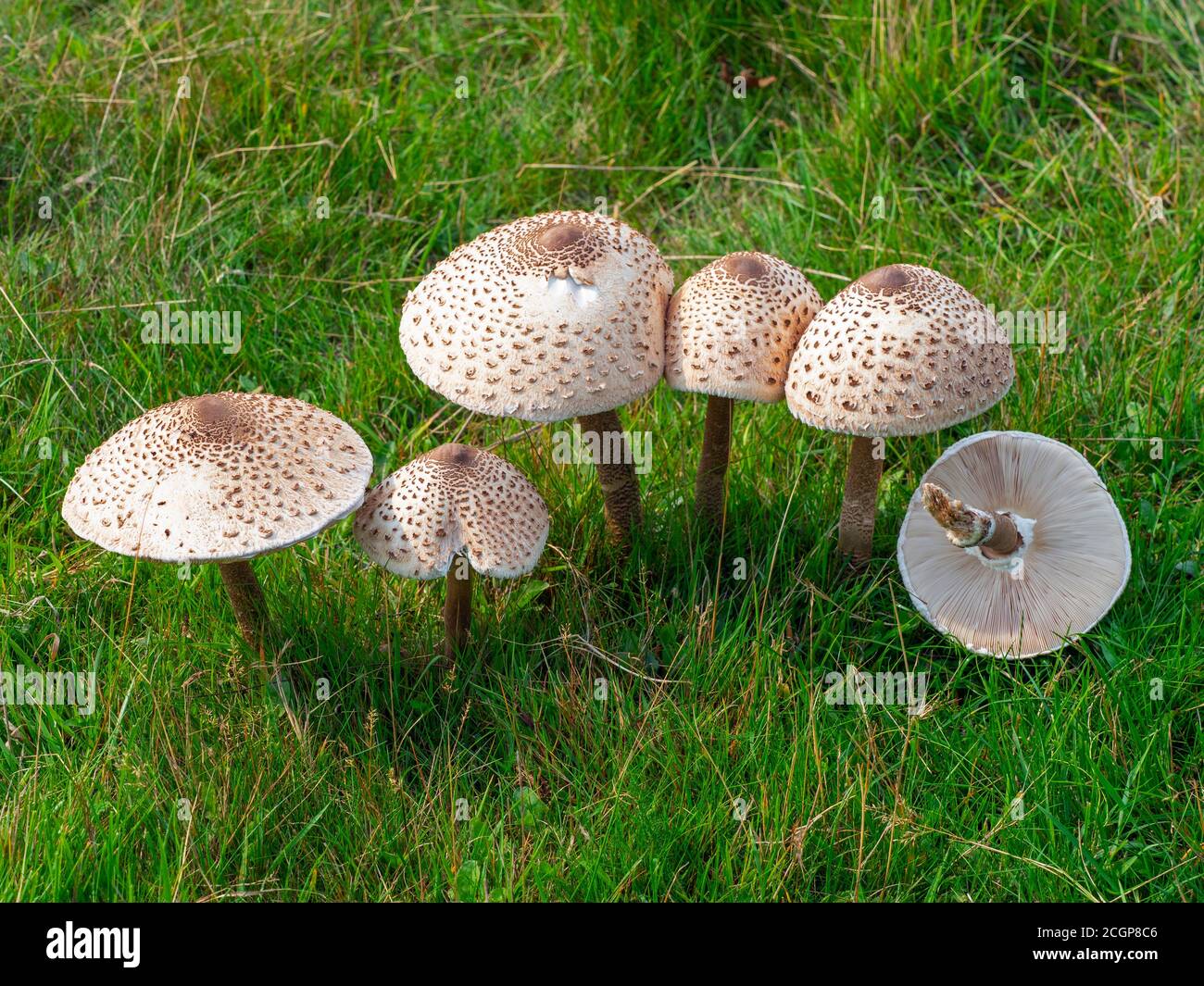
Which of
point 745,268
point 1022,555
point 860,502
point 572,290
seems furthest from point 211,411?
point 1022,555

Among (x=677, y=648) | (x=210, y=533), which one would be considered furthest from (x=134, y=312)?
(x=677, y=648)

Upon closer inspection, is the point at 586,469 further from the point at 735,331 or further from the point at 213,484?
the point at 213,484

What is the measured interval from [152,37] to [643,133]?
9.12 feet

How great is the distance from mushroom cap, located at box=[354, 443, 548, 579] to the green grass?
1.70 feet

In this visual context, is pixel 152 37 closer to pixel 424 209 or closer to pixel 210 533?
pixel 424 209

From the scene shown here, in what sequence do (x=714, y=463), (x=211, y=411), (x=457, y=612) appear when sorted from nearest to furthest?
(x=211, y=411), (x=457, y=612), (x=714, y=463)

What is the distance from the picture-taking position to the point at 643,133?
269 inches

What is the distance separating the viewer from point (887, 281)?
4062mm

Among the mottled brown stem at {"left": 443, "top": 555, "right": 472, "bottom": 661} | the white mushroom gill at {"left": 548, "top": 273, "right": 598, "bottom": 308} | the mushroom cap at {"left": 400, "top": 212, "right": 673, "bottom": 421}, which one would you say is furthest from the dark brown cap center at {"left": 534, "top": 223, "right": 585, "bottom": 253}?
the mottled brown stem at {"left": 443, "top": 555, "right": 472, "bottom": 661}

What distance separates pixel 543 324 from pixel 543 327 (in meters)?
0.01

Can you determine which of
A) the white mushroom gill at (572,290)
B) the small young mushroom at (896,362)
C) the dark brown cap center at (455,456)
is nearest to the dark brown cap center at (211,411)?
the dark brown cap center at (455,456)

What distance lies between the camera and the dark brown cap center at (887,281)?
4039 mm

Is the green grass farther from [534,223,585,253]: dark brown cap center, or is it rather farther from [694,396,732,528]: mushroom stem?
[534,223,585,253]: dark brown cap center

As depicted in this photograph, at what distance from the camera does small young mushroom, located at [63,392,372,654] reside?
3643mm
